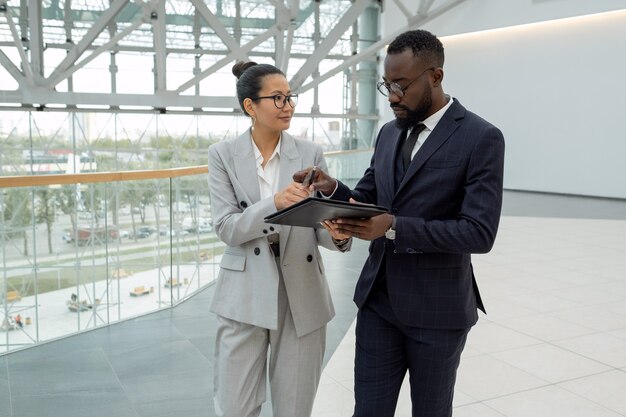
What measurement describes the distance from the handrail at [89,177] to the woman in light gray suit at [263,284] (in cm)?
207

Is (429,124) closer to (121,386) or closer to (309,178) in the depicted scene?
(309,178)

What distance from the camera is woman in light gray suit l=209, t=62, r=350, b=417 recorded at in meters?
2.17

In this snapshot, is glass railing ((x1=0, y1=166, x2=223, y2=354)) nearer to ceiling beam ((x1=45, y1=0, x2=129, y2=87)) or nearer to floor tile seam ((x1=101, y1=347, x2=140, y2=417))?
floor tile seam ((x1=101, y1=347, x2=140, y2=417))

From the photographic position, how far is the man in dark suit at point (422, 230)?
1.85 m

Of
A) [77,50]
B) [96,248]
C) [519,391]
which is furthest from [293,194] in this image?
[77,50]

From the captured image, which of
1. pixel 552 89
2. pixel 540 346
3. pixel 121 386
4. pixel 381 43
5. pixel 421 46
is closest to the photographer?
pixel 421 46

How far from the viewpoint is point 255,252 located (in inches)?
86.0

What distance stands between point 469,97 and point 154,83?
26.2 feet

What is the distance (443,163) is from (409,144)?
6.4 inches

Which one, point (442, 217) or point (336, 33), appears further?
point (336, 33)

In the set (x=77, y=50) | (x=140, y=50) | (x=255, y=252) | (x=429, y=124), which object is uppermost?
(x=140, y=50)

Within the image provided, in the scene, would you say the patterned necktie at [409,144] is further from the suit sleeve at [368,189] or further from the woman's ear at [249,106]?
the woman's ear at [249,106]

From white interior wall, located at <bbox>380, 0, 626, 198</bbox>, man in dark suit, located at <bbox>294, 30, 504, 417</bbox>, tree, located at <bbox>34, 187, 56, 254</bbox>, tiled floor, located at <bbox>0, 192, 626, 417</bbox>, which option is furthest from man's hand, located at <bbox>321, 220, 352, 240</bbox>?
white interior wall, located at <bbox>380, 0, 626, 198</bbox>

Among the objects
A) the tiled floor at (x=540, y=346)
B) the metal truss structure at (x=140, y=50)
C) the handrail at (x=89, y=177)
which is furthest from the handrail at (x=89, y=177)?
the metal truss structure at (x=140, y=50)
